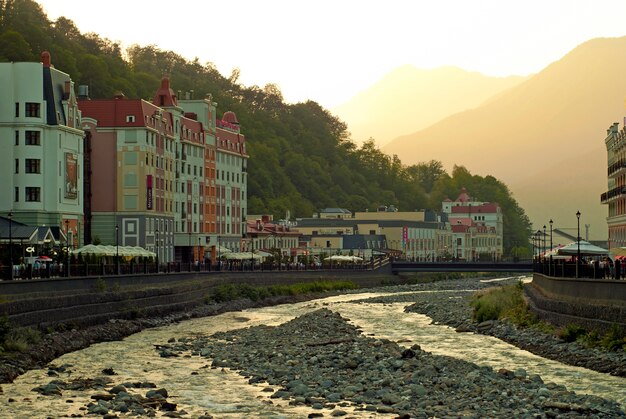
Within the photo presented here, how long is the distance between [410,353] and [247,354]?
863 centimetres

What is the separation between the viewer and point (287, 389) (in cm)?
4669

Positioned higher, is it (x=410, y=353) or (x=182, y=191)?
(x=182, y=191)

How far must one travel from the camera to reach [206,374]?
5238 cm

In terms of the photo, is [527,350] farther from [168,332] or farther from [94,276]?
[94,276]

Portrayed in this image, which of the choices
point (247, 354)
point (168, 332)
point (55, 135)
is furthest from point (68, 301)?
point (55, 135)

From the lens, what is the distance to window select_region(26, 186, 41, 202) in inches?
4390

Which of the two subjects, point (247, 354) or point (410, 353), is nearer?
point (410, 353)

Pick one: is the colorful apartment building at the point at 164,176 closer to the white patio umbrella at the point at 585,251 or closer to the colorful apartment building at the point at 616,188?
the colorful apartment building at the point at 616,188

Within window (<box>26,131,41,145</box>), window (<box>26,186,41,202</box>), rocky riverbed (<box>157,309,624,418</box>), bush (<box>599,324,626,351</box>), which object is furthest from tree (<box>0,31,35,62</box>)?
bush (<box>599,324,626,351</box>)

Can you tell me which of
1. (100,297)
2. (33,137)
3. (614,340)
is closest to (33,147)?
(33,137)

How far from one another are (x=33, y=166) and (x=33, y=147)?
1.74 meters

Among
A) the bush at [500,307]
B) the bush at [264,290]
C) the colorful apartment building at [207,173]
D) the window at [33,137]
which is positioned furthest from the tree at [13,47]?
the bush at [500,307]

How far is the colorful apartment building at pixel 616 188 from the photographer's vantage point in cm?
12262

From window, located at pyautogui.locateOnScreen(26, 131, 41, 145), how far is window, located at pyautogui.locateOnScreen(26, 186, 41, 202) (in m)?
4.18
